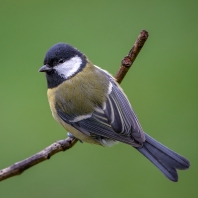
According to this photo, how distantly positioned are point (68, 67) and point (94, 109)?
10.7 inches

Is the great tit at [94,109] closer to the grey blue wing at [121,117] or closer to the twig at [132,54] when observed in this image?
the grey blue wing at [121,117]

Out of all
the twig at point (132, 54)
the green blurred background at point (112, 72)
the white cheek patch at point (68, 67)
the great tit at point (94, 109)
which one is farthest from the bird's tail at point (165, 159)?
the green blurred background at point (112, 72)

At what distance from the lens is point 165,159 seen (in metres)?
2.25

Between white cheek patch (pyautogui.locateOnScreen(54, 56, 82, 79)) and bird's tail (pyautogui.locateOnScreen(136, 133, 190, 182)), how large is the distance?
20.4 inches

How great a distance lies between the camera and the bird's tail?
220 centimetres

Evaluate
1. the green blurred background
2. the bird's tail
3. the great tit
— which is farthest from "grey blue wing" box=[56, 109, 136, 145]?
the green blurred background

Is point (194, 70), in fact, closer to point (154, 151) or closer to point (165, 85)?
point (165, 85)

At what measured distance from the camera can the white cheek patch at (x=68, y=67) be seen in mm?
2344

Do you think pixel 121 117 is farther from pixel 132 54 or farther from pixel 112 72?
pixel 112 72

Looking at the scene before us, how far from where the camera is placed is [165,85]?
377 cm

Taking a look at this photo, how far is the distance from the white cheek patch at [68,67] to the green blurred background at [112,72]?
1.09 meters

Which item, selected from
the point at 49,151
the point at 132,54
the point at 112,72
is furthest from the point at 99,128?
the point at 112,72

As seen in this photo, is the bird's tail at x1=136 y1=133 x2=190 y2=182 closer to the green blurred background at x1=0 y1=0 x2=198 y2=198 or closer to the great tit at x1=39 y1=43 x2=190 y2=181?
the great tit at x1=39 y1=43 x2=190 y2=181

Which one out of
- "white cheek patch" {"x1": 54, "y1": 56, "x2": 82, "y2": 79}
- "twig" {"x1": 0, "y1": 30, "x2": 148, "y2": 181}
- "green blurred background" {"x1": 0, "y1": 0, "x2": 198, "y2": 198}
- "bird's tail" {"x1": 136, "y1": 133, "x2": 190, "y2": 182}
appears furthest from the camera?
"green blurred background" {"x1": 0, "y1": 0, "x2": 198, "y2": 198}
